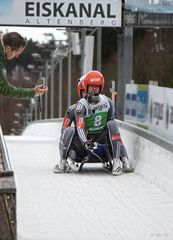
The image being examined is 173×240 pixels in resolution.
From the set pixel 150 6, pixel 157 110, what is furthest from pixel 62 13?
pixel 157 110

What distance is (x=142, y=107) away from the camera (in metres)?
16.1

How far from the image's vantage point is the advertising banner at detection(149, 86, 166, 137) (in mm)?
13219

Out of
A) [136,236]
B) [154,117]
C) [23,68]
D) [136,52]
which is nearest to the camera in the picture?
[136,236]

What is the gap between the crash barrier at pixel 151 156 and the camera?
11.0 metres

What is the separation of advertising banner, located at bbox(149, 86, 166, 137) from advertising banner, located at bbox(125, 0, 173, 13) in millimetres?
8053

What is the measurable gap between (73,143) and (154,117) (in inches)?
75.1

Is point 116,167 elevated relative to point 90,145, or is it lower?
lower

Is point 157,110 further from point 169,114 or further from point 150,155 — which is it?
point 150,155

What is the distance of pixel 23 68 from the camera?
272ft

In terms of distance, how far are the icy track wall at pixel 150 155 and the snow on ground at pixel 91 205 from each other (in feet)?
0.18

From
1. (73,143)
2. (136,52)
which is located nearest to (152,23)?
(73,143)

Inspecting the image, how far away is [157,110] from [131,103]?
161 inches

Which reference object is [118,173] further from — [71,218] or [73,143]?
[71,218]

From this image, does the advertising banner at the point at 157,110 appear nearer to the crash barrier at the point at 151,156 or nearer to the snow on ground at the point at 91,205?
the crash barrier at the point at 151,156
